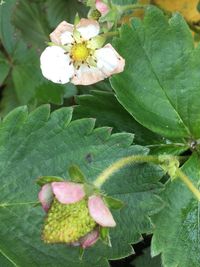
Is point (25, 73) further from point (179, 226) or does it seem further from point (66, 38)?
point (179, 226)

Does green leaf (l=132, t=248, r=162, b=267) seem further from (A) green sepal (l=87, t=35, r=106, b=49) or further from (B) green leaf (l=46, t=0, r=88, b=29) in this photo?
(B) green leaf (l=46, t=0, r=88, b=29)

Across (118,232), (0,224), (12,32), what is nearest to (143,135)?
(118,232)

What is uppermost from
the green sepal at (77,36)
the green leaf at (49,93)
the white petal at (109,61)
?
the green sepal at (77,36)

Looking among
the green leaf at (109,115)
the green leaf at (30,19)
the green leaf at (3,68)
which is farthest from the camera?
the green leaf at (30,19)

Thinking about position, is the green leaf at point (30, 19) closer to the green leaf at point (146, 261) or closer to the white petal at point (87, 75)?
the white petal at point (87, 75)

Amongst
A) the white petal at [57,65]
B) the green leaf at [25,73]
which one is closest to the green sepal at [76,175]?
the white petal at [57,65]

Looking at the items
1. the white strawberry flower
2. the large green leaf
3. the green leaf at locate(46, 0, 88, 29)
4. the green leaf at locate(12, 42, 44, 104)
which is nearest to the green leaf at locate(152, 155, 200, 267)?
the large green leaf

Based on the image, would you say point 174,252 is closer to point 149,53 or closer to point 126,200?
point 126,200
